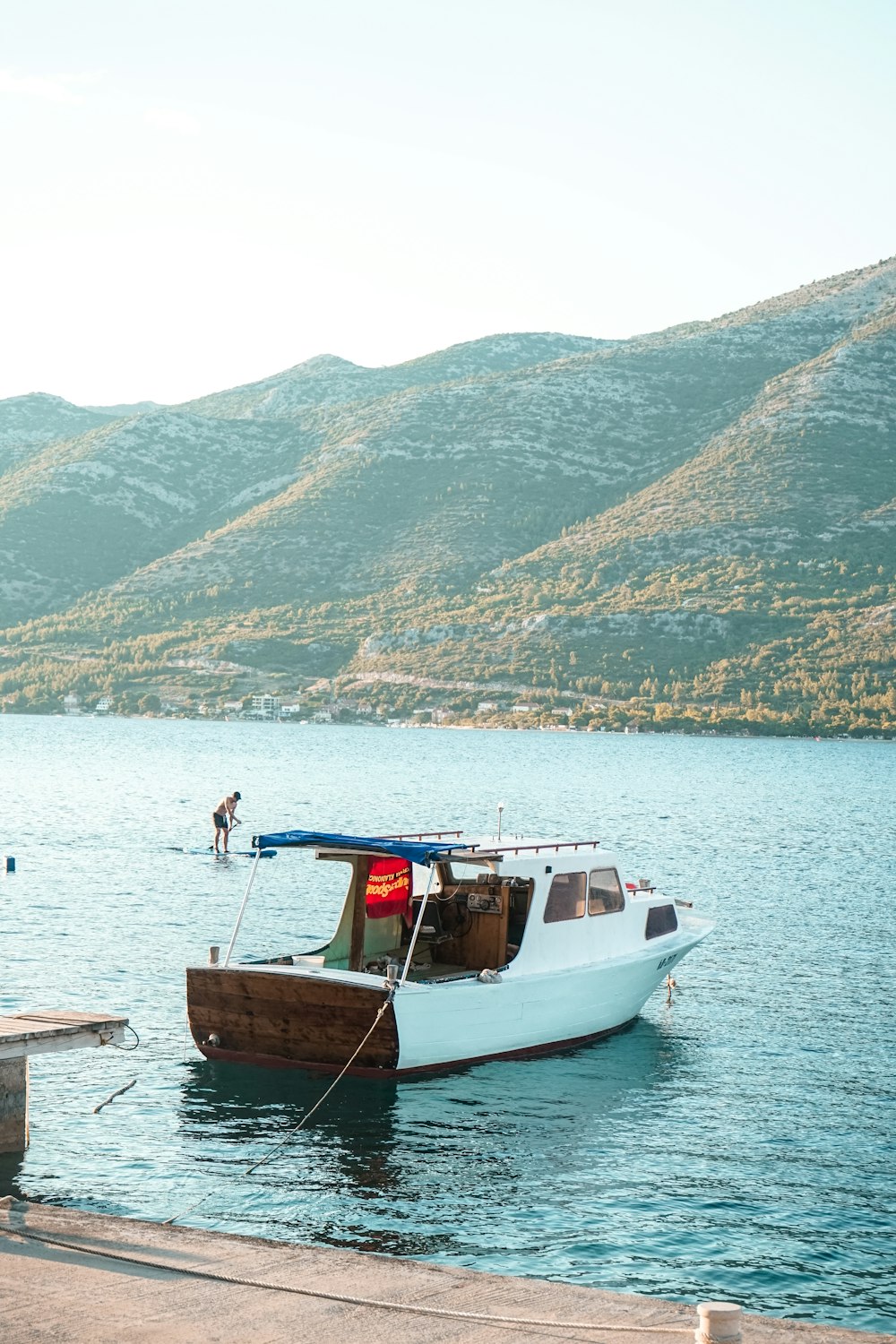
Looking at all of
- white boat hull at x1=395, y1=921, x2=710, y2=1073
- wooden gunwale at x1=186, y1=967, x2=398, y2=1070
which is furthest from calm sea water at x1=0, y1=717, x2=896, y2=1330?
wooden gunwale at x1=186, y1=967, x2=398, y2=1070

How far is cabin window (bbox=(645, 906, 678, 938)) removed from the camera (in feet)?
86.2

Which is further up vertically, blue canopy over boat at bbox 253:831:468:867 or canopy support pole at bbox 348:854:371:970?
blue canopy over boat at bbox 253:831:468:867

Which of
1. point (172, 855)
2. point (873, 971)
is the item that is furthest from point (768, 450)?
point (873, 971)

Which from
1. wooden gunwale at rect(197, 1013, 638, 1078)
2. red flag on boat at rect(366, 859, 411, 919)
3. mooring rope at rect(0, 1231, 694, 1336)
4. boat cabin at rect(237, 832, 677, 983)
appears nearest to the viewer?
mooring rope at rect(0, 1231, 694, 1336)

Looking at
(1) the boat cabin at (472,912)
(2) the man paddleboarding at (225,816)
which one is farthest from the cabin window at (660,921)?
(2) the man paddleboarding at (225,816)

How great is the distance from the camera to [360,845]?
70.7 ft

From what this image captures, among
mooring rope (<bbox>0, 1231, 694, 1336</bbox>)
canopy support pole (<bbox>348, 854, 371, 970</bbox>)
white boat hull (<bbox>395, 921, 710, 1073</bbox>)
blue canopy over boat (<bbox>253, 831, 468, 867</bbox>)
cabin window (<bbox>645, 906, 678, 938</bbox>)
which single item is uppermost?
blue canopy over boat (<bbox>253, 831, 468, 867</bbox>)

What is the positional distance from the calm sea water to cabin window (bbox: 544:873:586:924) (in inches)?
87.8

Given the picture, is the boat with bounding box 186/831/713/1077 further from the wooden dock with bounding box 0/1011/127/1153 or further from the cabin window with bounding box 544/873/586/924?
the wooden dock with bounding box 0/1011/127/1153

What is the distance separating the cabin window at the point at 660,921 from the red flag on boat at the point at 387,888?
4947mm

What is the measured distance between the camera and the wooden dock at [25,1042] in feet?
49.0

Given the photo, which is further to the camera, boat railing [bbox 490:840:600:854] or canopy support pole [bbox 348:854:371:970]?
boat railing [bbox 490:840:600:854]

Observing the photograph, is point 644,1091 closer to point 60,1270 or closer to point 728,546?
point 60,1270

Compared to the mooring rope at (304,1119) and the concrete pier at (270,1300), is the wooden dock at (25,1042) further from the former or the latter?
the concrete pier at (270,1300)
